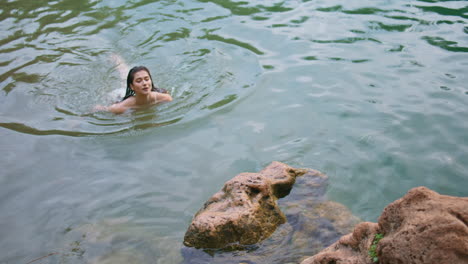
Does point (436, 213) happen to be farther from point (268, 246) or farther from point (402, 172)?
point (402, 172)

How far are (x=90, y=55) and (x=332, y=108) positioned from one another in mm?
5567

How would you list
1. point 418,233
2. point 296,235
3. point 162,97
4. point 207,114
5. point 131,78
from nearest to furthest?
point 418,233 → point 296,235 → point 207,114 → point 131,78 → point 162,97

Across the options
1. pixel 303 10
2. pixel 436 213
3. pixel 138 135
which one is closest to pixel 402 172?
pixel 436 213

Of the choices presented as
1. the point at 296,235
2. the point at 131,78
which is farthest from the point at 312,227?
the point at 131,78

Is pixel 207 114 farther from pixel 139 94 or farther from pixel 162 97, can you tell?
pixel 139 94

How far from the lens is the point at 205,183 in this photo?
215 inches

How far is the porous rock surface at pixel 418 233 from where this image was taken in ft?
8.28

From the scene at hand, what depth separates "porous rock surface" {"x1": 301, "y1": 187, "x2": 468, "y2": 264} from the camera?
8.28 ft

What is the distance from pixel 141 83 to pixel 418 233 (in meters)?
5.81

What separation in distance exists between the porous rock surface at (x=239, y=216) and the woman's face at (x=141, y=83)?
11.9ft

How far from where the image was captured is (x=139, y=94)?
25.7 feet

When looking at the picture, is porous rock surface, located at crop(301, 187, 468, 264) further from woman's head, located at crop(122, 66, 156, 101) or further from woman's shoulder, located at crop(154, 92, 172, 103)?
woman's head, located at crop(122, 66, 156, 101)

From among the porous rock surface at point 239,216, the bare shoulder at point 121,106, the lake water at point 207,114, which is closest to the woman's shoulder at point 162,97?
the lake water at point 207,114

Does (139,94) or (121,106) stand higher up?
(139,94)
